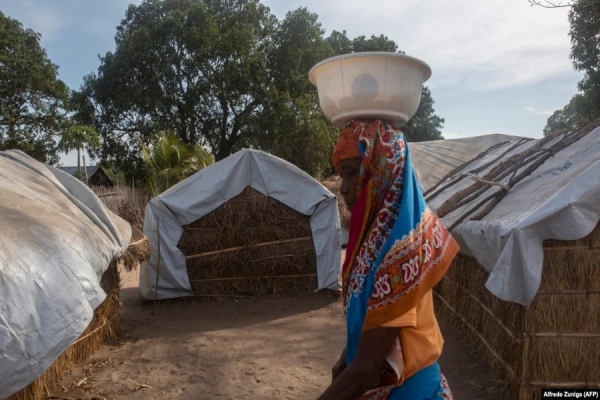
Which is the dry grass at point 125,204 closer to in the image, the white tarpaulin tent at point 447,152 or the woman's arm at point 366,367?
the white tarpaulin tent at point 447,152

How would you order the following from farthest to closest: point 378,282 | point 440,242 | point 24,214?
point 24,214
point 440,242
point 378,282

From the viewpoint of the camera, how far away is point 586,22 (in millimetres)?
11336

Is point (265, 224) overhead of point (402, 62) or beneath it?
beneath

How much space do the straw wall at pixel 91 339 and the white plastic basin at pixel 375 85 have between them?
3547mm

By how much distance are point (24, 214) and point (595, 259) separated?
430 centimetres

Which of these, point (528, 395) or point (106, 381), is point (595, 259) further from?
point (106, 381)

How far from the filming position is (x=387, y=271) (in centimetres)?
138

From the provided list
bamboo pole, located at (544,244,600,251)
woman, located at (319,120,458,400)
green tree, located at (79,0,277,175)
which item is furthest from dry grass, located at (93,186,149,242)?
woman, located at (319,120,458,400)

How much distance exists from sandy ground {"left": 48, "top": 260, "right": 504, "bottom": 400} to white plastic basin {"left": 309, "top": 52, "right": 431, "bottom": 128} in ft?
12.1

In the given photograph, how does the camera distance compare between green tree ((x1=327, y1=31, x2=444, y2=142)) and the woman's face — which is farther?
green tree ((x1=327, y1=31, x2=444, y2=142))

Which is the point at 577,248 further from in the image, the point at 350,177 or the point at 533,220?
the point at 350,177

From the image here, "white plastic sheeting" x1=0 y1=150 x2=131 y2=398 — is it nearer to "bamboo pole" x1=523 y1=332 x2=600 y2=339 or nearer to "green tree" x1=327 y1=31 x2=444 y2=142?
"bamboo pole" x1=523 y1=332 x2=600 y2=339

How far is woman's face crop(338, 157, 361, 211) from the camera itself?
153cm

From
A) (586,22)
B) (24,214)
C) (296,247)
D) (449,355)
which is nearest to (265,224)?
(296,247)
